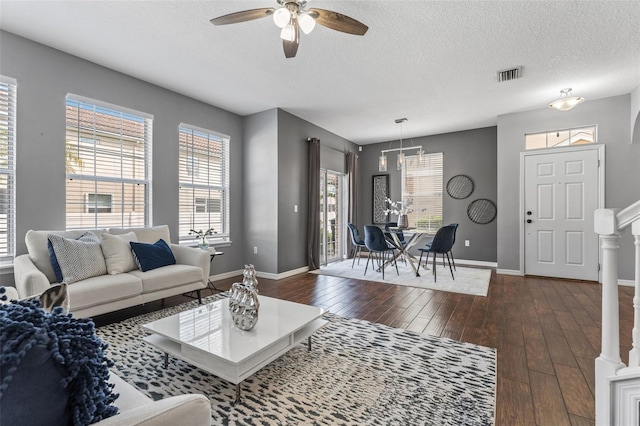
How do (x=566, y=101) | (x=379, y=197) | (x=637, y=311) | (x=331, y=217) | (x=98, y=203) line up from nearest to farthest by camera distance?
1. (x=637, y=311)
2. (x=98, y=203)
3. (x=566, y=101)
4. (x=331, y=217)
5. (x=379, y=197)

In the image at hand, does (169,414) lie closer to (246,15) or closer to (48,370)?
(48,370)

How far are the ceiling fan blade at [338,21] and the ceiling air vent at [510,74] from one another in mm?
2296

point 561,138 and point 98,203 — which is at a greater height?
point 561,138

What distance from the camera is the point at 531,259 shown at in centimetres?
492

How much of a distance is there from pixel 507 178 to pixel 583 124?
1.26 metres

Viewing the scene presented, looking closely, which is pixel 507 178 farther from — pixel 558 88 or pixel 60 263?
pixel 60 263

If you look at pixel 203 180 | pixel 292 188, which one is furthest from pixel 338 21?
pixel 203 180

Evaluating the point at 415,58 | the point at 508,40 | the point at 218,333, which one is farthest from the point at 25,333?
the point at 508,40

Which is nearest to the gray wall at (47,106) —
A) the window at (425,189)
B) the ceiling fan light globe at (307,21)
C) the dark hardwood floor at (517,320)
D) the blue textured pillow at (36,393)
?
the dark hardwood floor at (517,320)

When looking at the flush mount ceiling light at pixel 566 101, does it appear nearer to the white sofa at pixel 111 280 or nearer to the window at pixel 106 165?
the white sofa at pixel 111 280

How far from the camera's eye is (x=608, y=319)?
58.1 inches

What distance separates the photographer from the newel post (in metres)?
1.45

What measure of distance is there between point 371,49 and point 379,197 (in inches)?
177

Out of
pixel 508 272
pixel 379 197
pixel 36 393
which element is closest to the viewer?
pixel 36 393
